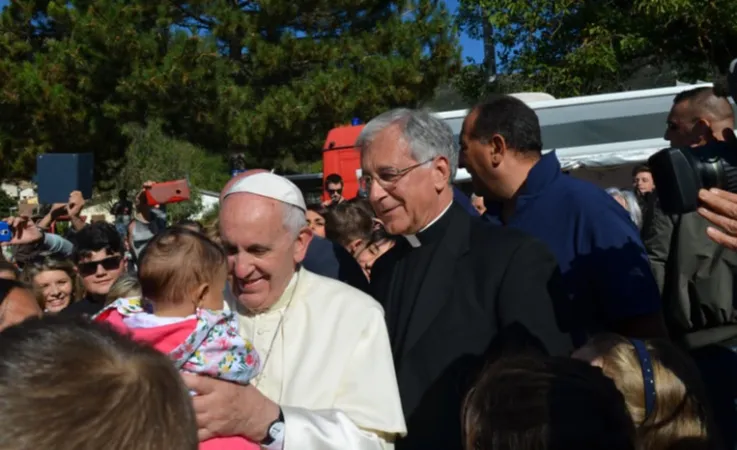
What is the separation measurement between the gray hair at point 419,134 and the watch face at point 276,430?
A: 1.05 metres

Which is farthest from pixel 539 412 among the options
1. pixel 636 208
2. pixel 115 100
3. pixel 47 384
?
pixel 115 100

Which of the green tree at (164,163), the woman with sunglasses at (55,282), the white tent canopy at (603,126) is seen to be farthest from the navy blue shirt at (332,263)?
the green tree at (164,163)

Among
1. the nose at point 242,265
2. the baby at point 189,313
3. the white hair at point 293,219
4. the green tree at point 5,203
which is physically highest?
the white hair at point 293,219

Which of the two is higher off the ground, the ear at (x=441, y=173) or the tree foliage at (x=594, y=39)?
the tree foliage at (x=594, y=39)

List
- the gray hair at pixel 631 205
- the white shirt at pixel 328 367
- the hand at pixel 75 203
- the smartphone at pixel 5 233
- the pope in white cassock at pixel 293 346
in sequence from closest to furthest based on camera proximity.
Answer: the pope in white cassock at pixel 293 346, the white shirt at pixel 328 367, the smartphone at pixel 5 233, the gray hair at pixel 631 205, the hand at pixel 75 203

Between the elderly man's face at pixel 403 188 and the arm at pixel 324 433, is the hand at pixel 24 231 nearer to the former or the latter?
the elderly man's face at pixel 403 188

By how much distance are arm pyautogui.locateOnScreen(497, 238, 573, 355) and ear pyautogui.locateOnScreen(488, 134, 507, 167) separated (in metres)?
0.66

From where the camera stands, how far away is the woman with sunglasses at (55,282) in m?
5.00

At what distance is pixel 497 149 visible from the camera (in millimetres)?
3389

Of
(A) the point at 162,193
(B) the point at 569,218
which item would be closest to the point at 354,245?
(B) the point at 569,218

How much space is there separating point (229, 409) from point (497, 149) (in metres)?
1.56

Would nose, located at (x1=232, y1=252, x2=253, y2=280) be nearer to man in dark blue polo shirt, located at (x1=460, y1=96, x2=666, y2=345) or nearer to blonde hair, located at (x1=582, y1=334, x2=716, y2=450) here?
man in dark blue polo shirt, located at (x1=460, y1=96, x2=666, y2=345)

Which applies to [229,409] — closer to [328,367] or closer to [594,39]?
[328,367]

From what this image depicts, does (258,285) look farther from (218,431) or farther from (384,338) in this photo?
(218,431)
